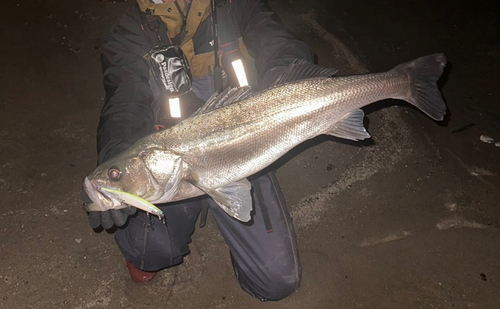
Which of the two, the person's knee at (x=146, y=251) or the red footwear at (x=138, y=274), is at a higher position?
the person's knee at (x=146, y=251)

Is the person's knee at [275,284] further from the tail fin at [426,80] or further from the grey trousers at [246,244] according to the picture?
the tail fin at [426,80]

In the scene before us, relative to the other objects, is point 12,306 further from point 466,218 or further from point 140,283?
point 466,218

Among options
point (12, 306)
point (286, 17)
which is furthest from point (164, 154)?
point (286, 17)

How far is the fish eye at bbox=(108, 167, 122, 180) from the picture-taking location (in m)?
2.22

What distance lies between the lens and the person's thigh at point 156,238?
2965mm

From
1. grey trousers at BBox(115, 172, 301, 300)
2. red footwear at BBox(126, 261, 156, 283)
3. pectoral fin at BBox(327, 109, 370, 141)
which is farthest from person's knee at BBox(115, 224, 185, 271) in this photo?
pectoral fin at BBox(327, 109, 370, 141)

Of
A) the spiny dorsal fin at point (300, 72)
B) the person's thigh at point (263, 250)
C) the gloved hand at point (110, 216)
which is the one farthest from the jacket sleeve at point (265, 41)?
the gloved hand at point (110, 216)

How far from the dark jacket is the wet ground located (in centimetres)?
117

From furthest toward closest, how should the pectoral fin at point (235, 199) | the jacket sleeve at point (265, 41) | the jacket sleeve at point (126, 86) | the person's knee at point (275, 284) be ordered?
the jacket sleeve at point (265, 41) → the person's knee at point (275, 284) → the jacket sleeve at point (126, 86) → the pectoral fin at point (235, 199)

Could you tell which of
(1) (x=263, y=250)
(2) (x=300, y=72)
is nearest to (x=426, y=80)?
(2) (x=300, y=72)

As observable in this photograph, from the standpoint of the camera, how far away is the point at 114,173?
7.29 ft

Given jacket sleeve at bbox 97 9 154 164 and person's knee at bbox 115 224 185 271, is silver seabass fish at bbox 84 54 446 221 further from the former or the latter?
person's knee at bbox 115 224 185 271

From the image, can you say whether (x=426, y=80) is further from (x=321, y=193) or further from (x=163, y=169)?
(x=163, y=169)

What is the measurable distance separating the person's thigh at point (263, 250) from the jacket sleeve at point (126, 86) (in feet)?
2.96
